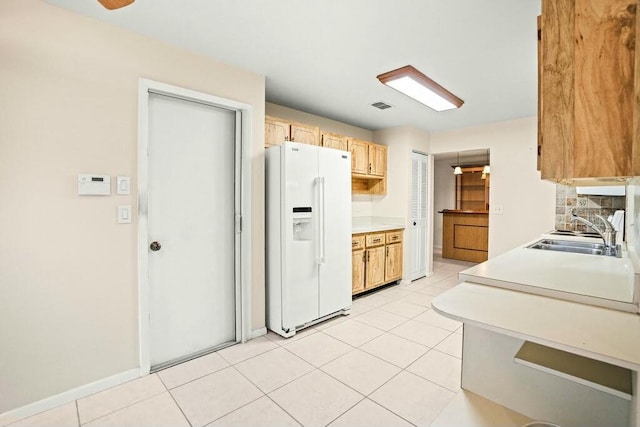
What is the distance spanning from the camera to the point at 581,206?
3783 mm

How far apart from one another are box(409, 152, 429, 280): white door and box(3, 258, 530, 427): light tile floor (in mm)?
1931

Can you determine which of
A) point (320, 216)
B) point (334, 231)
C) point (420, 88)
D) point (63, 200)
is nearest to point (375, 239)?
point (334, 231)

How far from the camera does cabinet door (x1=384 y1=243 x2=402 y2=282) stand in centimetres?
436

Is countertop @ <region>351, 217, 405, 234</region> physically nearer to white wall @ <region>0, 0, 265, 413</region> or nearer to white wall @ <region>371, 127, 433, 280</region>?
white wall @ <region>371, 127, 433, 280</region>

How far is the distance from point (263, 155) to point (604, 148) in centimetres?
237

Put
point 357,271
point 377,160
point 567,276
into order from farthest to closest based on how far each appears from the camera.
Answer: point 377,160 < point 357,271 < point 567,276

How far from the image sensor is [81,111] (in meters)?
1.93

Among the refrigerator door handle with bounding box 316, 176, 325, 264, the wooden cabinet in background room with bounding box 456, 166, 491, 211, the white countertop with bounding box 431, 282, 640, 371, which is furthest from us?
the wooden cabinet in background room with bounding box 456, 166, 491, 211

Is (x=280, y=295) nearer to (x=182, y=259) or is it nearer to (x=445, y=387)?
(x=182, y=259)

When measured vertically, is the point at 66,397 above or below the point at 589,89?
below

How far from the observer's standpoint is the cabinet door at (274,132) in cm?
311

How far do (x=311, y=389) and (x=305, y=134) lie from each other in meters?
2.57

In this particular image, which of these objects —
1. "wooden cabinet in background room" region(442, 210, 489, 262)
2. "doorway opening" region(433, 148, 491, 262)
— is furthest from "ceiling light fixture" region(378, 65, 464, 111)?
"wooden cabinet in background room" region(442, 210, 489, 262)

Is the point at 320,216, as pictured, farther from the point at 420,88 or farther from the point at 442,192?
the point at 442,192
